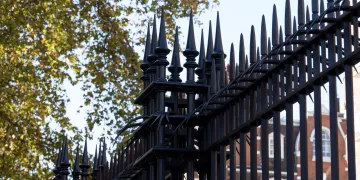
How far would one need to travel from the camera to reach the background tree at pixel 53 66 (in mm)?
16438

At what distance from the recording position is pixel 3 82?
16.5 metres

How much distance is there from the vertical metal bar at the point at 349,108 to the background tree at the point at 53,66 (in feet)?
43.2

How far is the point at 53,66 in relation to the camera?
16922 mm

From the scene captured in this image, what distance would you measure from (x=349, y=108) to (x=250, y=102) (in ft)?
2.65

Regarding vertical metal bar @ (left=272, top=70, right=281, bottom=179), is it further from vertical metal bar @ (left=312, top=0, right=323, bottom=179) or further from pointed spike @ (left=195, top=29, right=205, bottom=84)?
pointed spike @ (left=195, top=29, right=205, bottom=84)

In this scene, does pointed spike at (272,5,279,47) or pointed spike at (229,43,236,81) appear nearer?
pointed spike at (272,5,279,47)

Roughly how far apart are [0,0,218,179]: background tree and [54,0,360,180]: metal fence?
36.6 feet

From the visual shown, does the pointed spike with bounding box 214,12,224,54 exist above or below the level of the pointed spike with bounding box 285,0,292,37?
above

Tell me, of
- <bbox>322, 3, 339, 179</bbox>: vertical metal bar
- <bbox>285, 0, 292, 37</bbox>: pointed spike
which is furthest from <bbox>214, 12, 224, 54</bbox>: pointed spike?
<bbox>322, 3, 339, 179</bbox>: vertical metal bar

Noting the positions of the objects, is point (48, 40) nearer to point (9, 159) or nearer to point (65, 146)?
point (9, 159)

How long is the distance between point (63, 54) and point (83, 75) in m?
0.51

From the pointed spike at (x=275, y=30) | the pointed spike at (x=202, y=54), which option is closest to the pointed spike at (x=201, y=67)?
the pointed spike at (x=202, y=54)

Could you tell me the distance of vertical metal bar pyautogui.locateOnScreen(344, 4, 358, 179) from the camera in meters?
2.95

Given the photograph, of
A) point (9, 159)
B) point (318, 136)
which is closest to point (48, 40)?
point (9, 159)
